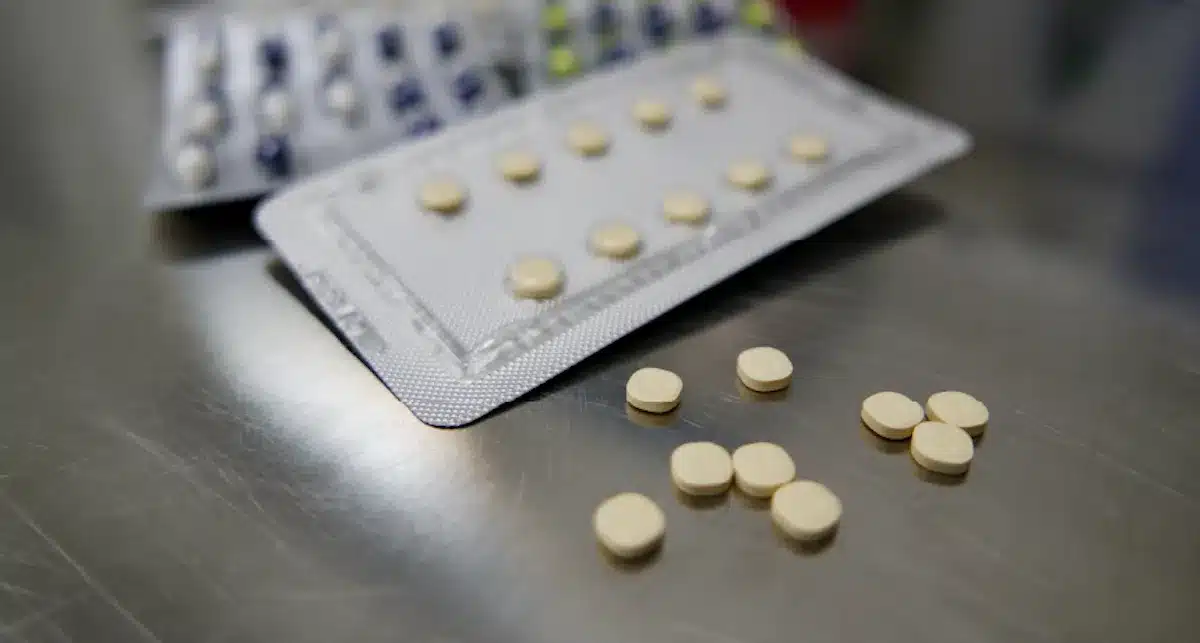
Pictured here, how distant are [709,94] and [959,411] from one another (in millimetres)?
417

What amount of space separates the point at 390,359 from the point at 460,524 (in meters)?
0.14

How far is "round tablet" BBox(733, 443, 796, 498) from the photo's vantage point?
24.4 inches

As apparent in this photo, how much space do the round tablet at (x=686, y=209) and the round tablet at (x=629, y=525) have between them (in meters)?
0.28

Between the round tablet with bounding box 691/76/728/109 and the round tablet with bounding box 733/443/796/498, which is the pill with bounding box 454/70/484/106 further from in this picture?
the round tablet with bounding box 733/443/796/498

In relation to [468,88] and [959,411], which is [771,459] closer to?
[959,411]

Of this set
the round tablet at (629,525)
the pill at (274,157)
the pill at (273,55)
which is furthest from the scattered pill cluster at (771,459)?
the pill at (273,55)

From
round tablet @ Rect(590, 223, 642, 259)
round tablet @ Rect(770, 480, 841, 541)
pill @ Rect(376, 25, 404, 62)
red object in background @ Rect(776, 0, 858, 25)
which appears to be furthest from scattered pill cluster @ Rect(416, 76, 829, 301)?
red object in background @ Rect(776, 0, 858, 25)

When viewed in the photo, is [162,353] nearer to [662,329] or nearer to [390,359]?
[390,359]

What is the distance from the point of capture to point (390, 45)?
1.00m

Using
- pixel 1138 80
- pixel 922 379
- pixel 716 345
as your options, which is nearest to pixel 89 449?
pixel 716 345

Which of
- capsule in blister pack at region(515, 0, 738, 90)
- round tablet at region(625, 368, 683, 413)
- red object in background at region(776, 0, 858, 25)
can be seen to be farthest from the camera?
red object in background at region(776, 0, 858, 25)

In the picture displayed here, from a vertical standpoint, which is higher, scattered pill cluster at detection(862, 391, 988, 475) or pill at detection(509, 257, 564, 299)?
pill at detection(509, 257, 564, 299)

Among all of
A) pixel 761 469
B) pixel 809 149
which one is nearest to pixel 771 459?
pixel 761 469

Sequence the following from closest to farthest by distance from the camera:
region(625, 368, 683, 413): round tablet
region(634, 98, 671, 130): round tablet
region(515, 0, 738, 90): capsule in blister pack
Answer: region(625, 368, 683, 413): round tablet → region(634, 98, 671, 130): round tablet → region(515, 0, 738, 90): capsule in blister pack
